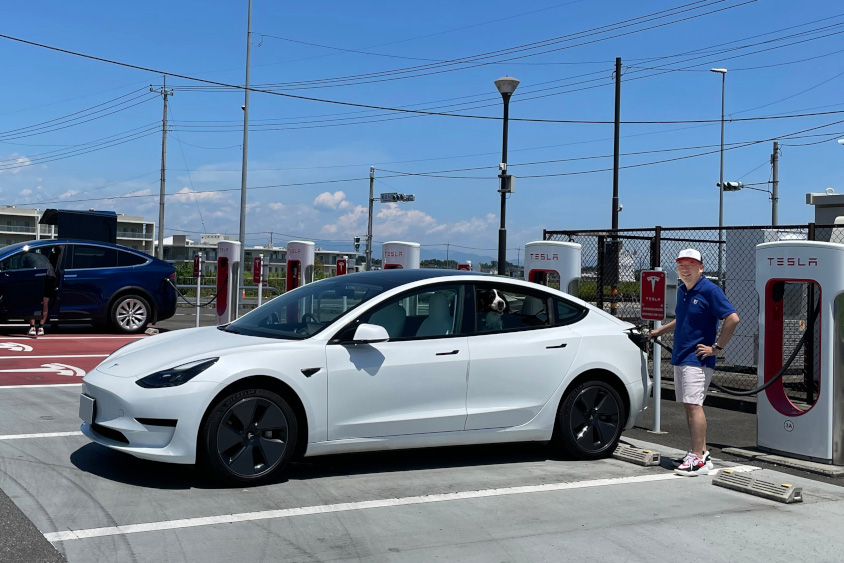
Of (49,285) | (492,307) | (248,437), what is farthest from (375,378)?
(49,285)

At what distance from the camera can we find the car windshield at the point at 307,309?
246 inches

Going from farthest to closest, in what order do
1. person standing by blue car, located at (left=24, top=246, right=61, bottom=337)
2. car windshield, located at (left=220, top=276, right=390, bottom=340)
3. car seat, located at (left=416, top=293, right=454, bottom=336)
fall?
person standing by blue car, located at (left=24, top=246, right=61, bottom=337)
car seat, located at (left=416, top=293, right=454, bottom=336)
car windshield, located at (left=220, top=276, right=390, bottom=340)

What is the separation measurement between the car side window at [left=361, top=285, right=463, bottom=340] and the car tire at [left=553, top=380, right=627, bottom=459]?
1.17 metres

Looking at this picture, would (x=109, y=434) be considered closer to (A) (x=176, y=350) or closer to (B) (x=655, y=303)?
(A) (x=176, y=350)

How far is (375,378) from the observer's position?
239 inches

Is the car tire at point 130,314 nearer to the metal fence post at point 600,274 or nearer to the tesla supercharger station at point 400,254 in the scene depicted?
the tesla supercharger station at point 400,254

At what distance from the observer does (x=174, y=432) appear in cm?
545

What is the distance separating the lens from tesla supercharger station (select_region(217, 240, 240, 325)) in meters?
17.9

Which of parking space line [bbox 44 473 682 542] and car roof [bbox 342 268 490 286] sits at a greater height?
car roof [bbox 342 268 490 286]

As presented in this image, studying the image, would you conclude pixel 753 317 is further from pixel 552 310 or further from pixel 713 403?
pixel 552 310

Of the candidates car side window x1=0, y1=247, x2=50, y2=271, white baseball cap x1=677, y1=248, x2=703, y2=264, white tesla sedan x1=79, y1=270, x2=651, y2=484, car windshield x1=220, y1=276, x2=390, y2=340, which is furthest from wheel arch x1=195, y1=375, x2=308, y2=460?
car side window x1=0, y1=247, x2=50, y2=271

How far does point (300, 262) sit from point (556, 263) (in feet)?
25.6

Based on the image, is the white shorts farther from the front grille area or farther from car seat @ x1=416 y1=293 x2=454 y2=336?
the front grille area

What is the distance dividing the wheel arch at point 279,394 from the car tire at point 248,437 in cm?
2
